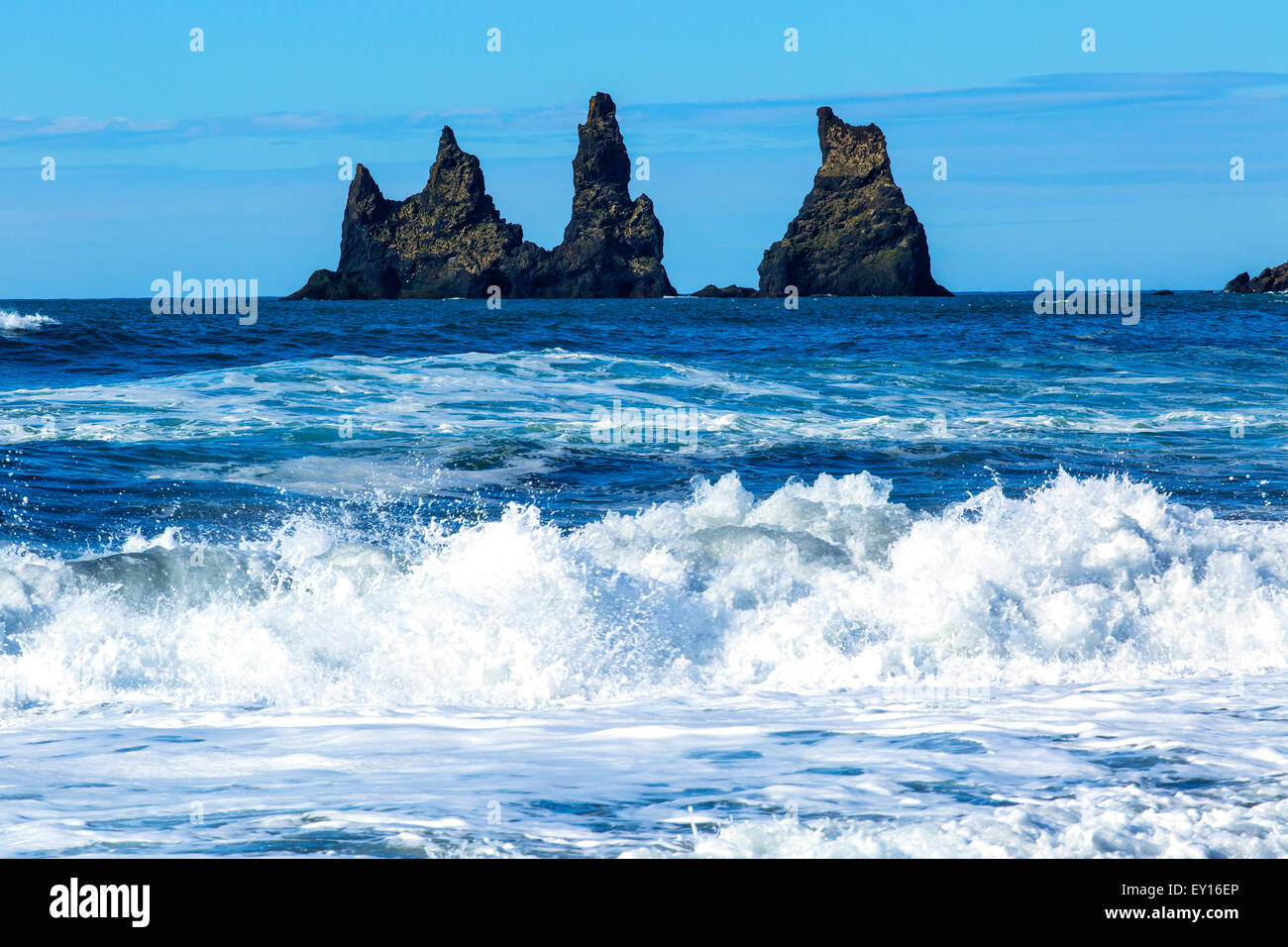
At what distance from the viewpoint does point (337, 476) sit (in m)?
11.9

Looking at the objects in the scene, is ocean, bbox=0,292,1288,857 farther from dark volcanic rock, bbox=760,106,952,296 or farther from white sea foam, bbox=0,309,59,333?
dark volcanic rock, bbox=760,106,952,296

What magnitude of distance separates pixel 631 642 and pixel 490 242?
433ft

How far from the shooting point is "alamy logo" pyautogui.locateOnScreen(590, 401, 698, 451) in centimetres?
1455

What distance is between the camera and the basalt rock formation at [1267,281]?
12519 centimetres

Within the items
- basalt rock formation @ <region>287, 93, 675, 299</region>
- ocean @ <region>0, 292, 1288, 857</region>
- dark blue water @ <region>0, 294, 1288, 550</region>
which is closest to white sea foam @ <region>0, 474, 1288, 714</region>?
ocean @ <region>0, 292, 1288, 857</region>

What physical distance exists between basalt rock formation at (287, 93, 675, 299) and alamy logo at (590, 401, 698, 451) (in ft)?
371

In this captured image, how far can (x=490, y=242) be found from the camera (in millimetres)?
134625

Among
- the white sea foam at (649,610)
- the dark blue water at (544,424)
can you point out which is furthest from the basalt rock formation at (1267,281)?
the white sea foam at (649,610)
